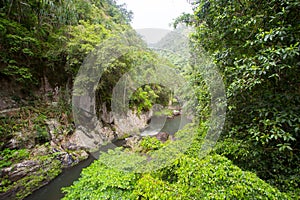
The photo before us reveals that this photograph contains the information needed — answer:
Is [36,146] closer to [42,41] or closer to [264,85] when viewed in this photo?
[42,41]

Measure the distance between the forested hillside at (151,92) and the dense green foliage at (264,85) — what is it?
0.05ft

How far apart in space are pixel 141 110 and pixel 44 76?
6989 millimetres

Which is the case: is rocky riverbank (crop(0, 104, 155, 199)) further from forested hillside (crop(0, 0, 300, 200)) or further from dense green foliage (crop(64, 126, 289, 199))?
dense green foliage (crop(64, 126, 289, 199))

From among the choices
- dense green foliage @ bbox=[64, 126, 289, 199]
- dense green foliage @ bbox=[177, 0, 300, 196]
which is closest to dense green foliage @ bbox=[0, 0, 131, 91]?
dense green foliage @ bbox=[64, 126, 289, 199]

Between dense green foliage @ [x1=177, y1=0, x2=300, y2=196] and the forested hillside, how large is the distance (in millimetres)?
15

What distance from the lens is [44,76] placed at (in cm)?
665

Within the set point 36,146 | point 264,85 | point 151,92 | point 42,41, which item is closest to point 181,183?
point 264,85

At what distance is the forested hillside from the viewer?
1.85 metres

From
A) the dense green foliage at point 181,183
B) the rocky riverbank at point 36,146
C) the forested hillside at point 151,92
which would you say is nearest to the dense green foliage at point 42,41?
the forested hillside at point 151,92

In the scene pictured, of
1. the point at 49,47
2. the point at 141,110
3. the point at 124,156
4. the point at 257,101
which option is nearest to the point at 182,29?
the point at 257,101

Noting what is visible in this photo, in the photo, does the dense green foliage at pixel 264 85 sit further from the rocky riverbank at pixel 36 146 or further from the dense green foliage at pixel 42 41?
the dense green foliage at pixel 42 41

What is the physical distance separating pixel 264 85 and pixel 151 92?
8332 mm

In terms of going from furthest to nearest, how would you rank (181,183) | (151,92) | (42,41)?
1. (151,92)
2. (42,41)
3. (181,183)

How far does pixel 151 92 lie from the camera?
33.9 ft
